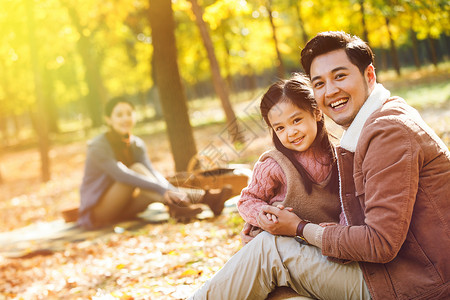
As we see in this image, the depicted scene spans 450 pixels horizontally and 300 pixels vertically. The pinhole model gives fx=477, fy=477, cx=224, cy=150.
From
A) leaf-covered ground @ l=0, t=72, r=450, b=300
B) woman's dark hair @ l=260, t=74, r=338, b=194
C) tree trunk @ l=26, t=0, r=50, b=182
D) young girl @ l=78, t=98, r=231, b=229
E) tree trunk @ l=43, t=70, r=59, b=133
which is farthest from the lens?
tree trunk @ l=43, t=70, r=59, b=133

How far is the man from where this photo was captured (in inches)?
84.4

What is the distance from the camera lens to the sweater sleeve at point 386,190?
211 cm

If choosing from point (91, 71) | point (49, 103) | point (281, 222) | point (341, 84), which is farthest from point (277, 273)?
point (49, 103)

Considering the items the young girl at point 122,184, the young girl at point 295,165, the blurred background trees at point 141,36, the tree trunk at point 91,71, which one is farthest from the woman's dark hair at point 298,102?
the tree trunk at point 91,71

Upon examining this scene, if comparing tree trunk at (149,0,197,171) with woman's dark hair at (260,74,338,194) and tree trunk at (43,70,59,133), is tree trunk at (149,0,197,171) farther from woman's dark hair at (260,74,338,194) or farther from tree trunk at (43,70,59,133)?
tree trunk at (43,70,59,133)

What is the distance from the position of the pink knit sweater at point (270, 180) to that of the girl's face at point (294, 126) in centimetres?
10

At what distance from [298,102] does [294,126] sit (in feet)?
0.53

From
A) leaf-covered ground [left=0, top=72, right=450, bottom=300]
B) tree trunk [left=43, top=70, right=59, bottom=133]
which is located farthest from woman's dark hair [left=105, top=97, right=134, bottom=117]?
tree trunk [left=43, top=70, right=59, bottom=133]

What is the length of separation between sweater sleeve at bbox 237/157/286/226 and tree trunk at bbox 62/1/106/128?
1409 cm

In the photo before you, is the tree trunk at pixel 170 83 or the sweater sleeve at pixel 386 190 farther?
the tree trunk at pixel 170 83

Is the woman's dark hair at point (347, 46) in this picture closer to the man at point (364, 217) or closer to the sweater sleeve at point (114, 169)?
the man at point (364, 217)

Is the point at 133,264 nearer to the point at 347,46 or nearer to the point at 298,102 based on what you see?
Result: the point at 298,102

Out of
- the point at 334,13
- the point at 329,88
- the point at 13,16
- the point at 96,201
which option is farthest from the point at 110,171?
the point at 334,13

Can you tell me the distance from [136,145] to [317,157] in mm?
4400
